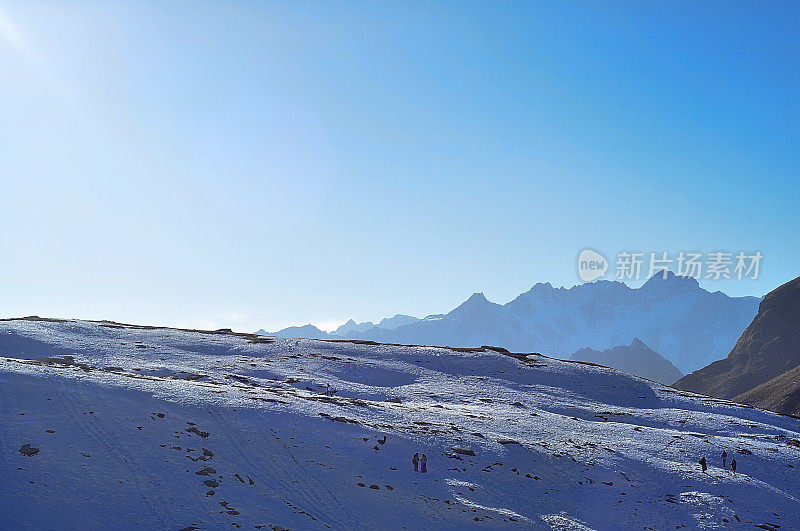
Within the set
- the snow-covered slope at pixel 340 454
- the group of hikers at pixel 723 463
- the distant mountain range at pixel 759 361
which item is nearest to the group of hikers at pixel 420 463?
the snow-covered slope at pixel 340 454

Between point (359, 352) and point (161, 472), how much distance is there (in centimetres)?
5265

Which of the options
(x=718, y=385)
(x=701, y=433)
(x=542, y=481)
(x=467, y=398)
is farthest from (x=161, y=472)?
(x=718, y=385)

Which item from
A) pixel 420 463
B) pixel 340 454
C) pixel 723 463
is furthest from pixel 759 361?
Answer: pixel 340 454

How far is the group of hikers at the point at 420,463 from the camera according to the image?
105 feet

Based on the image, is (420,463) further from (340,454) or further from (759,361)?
(759,361)

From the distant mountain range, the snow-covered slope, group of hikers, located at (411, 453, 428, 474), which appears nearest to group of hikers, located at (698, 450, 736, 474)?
the snow-covered slope

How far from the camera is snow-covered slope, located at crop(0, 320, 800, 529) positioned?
23906mm

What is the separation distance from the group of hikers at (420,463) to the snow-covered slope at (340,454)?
684 mm

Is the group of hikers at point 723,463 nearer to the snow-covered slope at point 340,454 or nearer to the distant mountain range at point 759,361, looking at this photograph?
the snow-covered slope at point 340,454

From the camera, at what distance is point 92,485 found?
23.4 metres

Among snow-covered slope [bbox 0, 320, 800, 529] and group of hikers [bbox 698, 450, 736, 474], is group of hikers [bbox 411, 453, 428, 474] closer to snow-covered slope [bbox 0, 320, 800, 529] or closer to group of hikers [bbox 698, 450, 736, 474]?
snow-covered slope [bbox 0, 320, 800, 529]

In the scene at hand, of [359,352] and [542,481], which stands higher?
[359,352]

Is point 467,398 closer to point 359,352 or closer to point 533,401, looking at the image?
point 533,401

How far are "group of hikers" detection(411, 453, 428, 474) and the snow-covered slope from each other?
2.25 ft
